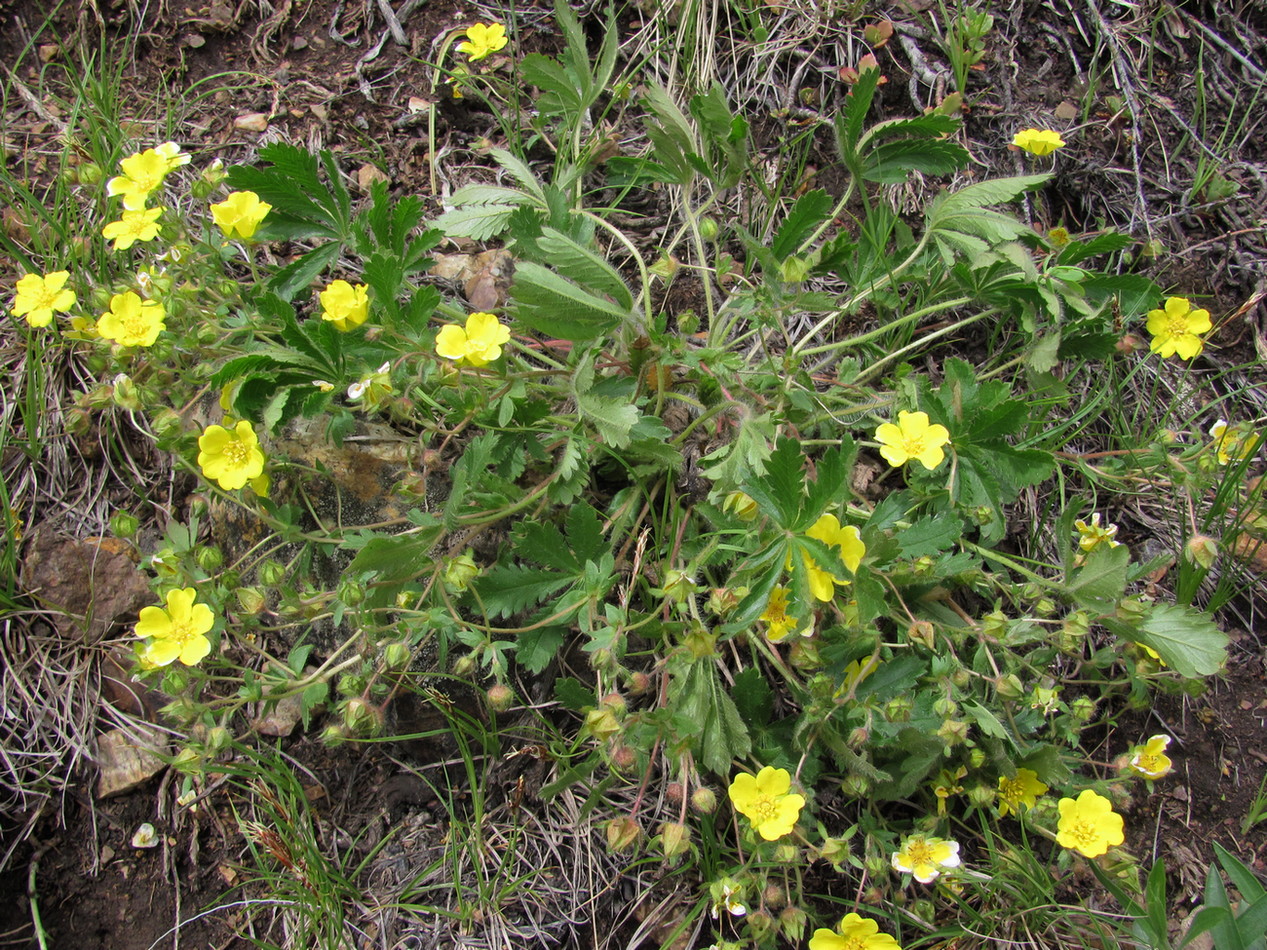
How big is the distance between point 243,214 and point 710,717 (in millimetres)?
1716

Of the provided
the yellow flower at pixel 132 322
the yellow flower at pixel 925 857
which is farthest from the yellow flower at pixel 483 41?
the yellow flower at pixel 925 857

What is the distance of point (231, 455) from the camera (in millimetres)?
1993

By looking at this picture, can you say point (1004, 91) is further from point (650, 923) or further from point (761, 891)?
point (650, 923)

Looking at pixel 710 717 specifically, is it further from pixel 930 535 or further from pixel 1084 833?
pixel 1084 833

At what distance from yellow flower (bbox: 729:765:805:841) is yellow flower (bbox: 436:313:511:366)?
3.64 feet

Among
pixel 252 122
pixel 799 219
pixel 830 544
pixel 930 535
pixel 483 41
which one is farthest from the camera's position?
pixel 252 122

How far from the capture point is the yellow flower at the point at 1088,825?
195 centimetres

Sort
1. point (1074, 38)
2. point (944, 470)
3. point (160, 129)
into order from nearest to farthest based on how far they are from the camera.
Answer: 1. point (944, 470)
2. point (160, 129)
3. point (1074, 38)

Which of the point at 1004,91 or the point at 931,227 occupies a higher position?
the point at 1004,91

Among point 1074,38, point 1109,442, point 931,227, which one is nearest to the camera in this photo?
point 931,227

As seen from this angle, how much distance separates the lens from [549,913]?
217 cm

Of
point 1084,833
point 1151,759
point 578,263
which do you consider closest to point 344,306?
point 578,263

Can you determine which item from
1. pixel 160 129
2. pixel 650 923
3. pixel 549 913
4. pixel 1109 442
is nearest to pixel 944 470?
pixel 1109 442

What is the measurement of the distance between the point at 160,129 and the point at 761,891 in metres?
2.98
